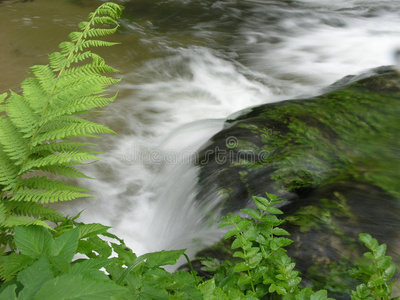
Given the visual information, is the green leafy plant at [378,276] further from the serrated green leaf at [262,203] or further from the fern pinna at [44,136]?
the fern pinna at [44,136]

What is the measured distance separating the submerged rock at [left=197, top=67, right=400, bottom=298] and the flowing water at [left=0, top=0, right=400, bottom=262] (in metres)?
0.42

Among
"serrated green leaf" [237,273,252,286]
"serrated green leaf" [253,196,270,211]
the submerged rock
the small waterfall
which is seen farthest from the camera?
the small waterfall

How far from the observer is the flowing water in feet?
13.4

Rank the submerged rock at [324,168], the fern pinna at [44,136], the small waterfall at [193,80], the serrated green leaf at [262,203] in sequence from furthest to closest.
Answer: the small waterfall at [193,80] < the submerged rock at [324,168] < the serrated green leaf at [262,203] < the fern pinna at [44,136]

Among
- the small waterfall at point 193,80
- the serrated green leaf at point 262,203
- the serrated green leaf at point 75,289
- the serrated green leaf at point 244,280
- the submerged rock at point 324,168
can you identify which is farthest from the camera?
the small waterfall at point 193,80

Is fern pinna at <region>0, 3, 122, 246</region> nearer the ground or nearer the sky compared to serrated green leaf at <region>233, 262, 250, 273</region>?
nearer the sky

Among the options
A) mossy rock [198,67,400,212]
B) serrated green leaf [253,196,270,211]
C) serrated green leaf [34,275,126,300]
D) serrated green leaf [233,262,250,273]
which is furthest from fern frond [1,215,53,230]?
mossy rock [198,67,400,212]

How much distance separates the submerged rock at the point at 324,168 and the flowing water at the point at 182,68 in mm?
416

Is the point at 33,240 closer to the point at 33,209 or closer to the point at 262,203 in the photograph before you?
the point at 33,209

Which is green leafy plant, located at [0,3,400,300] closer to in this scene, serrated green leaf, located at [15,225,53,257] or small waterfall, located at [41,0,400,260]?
serrated green leaf, located at [15,225,53,257]

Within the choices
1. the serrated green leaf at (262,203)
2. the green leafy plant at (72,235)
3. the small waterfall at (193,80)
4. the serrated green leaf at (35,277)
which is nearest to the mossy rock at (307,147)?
the small waterfall at (193,80)

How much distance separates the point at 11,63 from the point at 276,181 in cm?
496

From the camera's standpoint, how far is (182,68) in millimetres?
6543

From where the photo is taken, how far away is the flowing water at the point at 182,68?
161 inches
